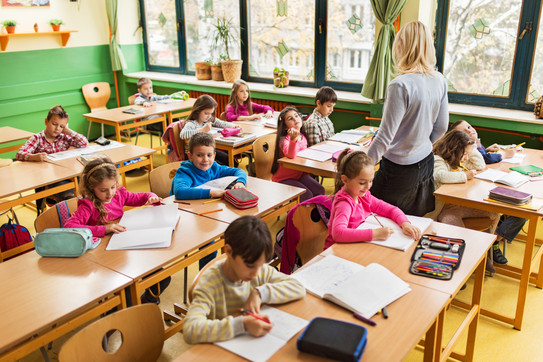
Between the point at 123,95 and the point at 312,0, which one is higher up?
the point at 312,0

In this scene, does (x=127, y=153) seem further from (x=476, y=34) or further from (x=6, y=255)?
(x=476, y=34)

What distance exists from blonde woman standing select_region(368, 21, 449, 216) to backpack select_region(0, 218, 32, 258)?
7.50 feet

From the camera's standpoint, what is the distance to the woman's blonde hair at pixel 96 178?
237 centimetres

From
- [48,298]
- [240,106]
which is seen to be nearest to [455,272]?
[48,298]

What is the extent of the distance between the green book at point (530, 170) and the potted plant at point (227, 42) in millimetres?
3887

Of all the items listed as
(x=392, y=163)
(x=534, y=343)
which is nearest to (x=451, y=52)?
(x=392, y=163)

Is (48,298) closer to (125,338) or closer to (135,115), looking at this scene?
(125,338)

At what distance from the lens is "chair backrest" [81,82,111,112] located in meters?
6.73

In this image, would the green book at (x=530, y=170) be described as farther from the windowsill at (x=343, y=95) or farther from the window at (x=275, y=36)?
the window at (x=275, y=36)

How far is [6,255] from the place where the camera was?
3.02 metres

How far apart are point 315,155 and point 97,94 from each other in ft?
14.7

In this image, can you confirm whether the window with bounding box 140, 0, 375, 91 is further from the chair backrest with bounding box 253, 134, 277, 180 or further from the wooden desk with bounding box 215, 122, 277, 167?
the chair backrest with bounding box 253, 134, 277, 180

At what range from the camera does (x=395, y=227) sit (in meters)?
2.24

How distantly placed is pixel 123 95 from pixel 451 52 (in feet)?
16.0
